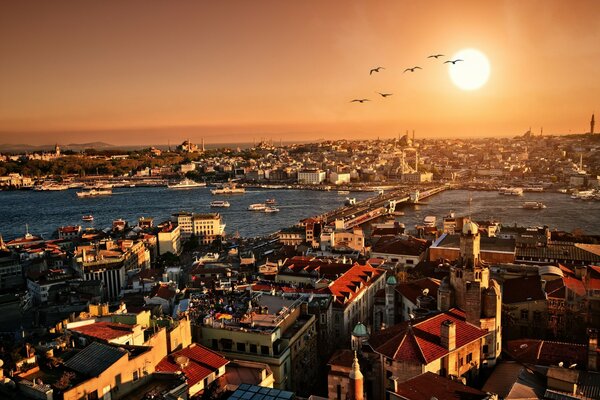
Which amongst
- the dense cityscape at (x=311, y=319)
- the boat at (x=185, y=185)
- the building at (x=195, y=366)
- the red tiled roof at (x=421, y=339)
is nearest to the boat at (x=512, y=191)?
the dense cityscape at (x=311, y=319)

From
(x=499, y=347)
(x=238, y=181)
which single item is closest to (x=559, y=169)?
(x=238, y=181)

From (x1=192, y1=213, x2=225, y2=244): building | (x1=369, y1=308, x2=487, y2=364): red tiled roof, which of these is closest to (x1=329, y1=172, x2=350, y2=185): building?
(x1=192, y1=213, x2=225, y2=244): building

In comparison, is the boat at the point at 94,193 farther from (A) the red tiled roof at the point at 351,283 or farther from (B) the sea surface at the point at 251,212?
(A) the red tiled roof at the point at 351,283

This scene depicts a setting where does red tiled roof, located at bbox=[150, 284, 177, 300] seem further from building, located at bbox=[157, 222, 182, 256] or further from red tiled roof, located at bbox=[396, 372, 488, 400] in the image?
building, located at bbox=[157, 222, 182, 256]

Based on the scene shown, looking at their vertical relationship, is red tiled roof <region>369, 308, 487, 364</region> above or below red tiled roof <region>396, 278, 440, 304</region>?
above

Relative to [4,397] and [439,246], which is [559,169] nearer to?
[439,246]

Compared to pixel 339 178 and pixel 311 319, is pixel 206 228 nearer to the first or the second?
pixel 311 319
